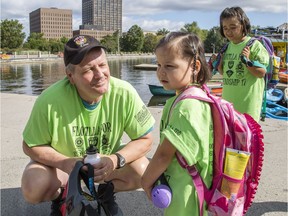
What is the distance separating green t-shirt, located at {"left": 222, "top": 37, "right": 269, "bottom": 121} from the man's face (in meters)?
1.42

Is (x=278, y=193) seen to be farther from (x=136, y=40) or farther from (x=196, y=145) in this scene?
(x=136, y=40)

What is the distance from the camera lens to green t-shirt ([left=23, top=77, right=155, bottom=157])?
2301mm

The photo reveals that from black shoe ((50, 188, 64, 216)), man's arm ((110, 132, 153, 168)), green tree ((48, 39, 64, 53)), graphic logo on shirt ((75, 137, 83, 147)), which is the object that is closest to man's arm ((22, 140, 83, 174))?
graphic logo on shirt ((75, 137, 83, 147))

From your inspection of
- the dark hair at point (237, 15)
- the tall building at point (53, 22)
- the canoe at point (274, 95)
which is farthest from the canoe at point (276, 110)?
the tall building at point (53, 22)

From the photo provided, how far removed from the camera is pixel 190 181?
1.62m

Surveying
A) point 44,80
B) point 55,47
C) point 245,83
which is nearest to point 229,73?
point 245,83

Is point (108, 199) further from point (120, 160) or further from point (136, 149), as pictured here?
point (136, 149)

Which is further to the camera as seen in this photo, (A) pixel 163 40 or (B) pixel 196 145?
(A) pixel 163 40

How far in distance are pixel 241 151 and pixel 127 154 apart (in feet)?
3.31

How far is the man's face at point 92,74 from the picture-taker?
2.14m

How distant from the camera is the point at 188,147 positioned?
5.01 ft

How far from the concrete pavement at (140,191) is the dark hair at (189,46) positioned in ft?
4.58

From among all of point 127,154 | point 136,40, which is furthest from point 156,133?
point 136,40

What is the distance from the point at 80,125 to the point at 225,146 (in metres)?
1.14
